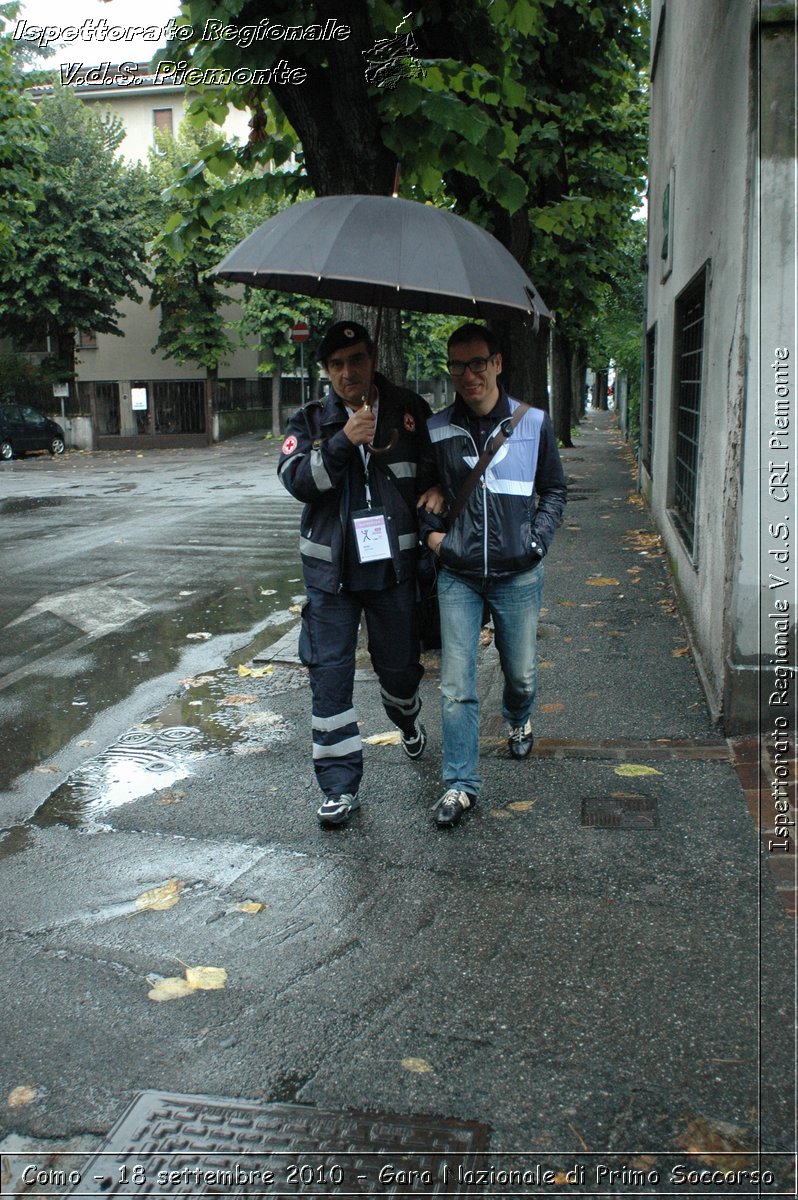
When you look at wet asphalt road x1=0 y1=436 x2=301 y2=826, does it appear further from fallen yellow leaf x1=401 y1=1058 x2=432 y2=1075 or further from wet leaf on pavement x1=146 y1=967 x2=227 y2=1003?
fallen yellow leaf x1=401 y1=1058 x2=432 y2=1075

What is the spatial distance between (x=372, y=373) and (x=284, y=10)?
3717mm

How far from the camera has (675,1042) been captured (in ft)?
9.73

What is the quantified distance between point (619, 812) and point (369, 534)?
156 cm

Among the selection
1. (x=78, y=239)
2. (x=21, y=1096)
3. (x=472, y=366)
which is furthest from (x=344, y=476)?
(x=78, y=239)

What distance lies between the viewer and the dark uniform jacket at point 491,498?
4.43 metres

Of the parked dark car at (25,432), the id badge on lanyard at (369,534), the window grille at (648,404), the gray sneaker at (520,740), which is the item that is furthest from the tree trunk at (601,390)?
the id badge on lanyard at (369,534)

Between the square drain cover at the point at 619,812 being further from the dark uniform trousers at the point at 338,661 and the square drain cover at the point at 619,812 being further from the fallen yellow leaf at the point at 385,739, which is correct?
the fallen yellow leaf at the point at 385,739

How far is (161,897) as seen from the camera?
13.0ft

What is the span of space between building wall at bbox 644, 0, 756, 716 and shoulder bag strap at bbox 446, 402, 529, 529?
1220 millimetres

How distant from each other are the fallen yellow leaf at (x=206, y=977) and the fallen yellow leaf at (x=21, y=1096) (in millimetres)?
598

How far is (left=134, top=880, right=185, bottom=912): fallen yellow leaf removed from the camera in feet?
12.7

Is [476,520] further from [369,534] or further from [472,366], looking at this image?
[472,366]

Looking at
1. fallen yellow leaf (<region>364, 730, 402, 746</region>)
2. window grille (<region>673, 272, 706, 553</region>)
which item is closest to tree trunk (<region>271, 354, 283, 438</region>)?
window grille (<region>673, 272, 706, 553</region>)

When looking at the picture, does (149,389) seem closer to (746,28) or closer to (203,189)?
(203,189)
